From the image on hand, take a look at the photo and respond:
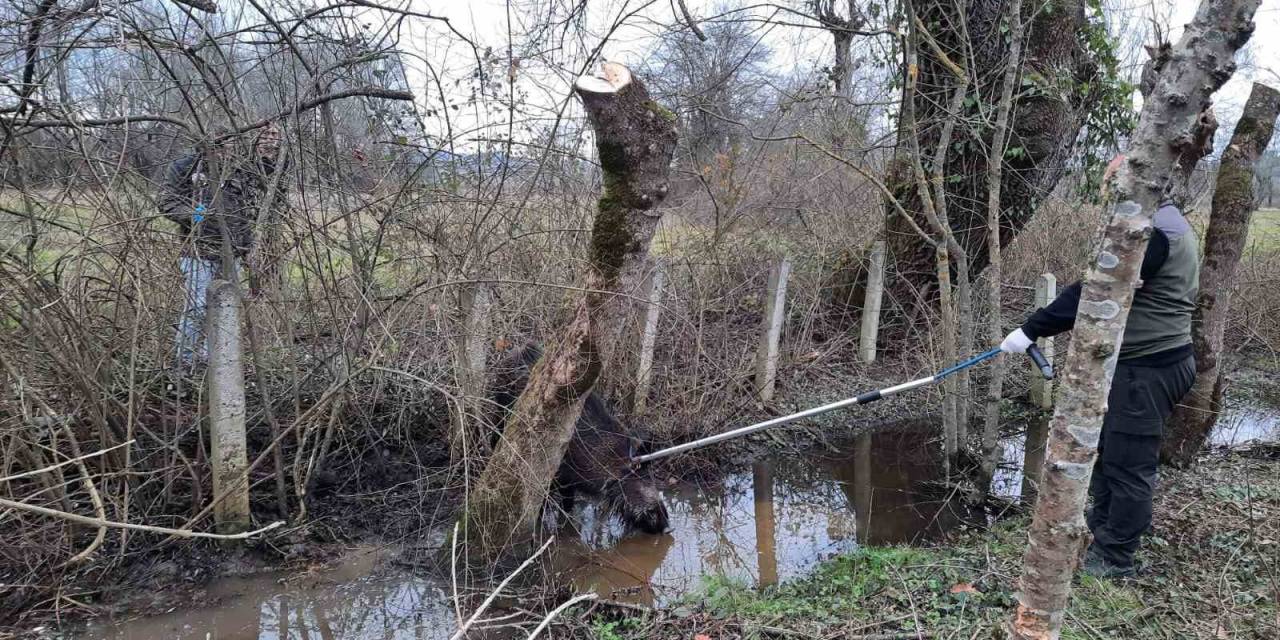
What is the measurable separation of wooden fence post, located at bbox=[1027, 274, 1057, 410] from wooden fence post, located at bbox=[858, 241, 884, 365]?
1537mm

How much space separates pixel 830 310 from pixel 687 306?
2399mm

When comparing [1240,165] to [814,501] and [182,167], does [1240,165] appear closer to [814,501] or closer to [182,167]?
[814,501]

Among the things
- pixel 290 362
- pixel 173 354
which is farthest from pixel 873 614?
pixel 173 354

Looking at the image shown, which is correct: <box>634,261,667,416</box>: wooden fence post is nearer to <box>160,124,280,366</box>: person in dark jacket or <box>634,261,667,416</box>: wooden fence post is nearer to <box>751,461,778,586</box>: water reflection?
<box>751,461,778,586</box>: water reflection

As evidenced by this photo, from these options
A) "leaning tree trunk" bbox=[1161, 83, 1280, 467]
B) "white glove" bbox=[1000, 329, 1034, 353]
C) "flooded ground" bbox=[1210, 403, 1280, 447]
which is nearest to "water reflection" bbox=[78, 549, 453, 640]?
"white glove" bbox=[1000, 329, 1034, 353]

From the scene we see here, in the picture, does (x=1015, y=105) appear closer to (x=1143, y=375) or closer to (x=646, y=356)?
(x=1143, y=375)

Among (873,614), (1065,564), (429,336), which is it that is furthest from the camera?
(429,336)

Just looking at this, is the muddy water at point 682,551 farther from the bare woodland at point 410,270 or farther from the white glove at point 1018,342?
the white glove at point 1018,342

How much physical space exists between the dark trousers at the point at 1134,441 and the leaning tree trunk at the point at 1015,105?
223 centimetres

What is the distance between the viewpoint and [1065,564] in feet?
6.21

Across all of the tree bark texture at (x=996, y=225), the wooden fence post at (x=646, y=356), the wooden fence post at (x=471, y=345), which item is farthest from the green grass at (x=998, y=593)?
the wooden fence post at (x=646, y=356)

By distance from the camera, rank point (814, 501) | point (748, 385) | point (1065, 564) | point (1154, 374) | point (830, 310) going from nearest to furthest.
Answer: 1. point (1065, 564)
2. point (1154, 374)
3. point (814, 501)
4. point (748, 385)
5. point (830, 310)

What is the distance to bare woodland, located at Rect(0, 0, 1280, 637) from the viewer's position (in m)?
3.27

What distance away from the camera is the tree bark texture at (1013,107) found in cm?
568
